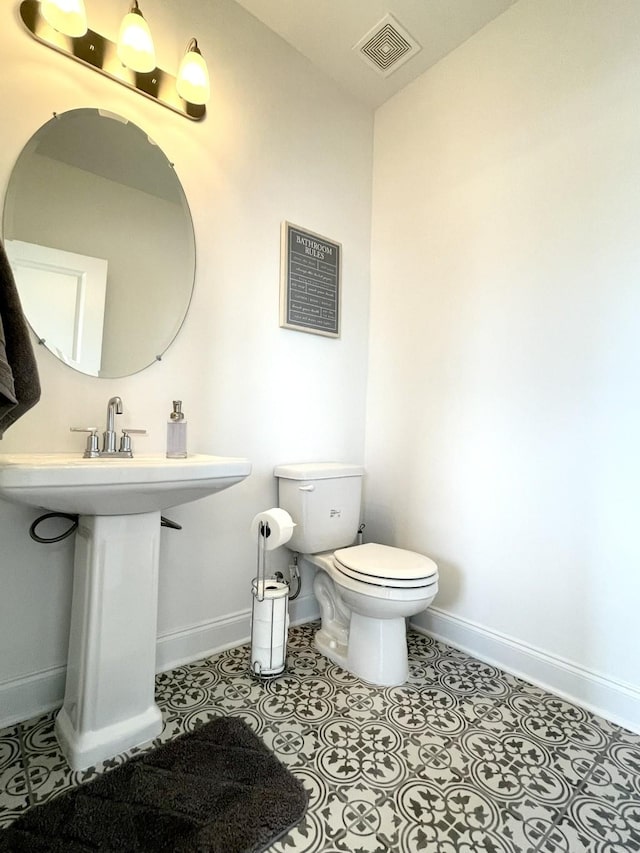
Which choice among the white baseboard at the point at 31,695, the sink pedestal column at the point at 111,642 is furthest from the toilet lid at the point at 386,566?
the white baseboard at the point at 31,695

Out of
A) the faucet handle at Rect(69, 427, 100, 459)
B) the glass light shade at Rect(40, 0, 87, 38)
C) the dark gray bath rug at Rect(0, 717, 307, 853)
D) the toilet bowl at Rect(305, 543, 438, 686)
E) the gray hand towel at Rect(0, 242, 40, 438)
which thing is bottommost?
the dark gray bath rug at Rect(0, 717, 307, 853)

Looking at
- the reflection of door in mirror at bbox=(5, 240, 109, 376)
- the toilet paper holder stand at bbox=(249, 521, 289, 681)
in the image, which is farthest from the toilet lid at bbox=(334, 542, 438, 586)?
the reflection of door in mirror at bbox=(5, 240, 109, 376)

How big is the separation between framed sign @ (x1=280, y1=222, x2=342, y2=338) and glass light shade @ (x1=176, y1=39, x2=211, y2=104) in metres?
0.54

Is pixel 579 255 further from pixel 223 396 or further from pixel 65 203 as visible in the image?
pixel 65 203

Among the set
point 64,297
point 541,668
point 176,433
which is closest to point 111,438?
point 176,433

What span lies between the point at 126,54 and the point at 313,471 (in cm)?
157

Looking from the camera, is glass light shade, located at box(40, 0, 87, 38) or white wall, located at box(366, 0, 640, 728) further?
white wall, located at box(366, 0, 640, 728)

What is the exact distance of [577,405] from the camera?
1.47m

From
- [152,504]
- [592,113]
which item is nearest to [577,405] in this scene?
[592,113]

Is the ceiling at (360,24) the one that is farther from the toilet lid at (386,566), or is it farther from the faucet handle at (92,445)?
the toilet lid at (386,566)

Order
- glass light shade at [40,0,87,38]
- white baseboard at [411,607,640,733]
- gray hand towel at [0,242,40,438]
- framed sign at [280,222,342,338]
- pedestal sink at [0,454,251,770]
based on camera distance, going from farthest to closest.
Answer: framed sign at [280,222,342,338] → white baseboard at [411,607,640,733] → glass light shade at [40,0,87,38] → pedestal sink at [0,454,251,770] → gray hand towel at [0,242,40,438]

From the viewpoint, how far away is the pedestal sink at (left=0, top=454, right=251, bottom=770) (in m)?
1.08

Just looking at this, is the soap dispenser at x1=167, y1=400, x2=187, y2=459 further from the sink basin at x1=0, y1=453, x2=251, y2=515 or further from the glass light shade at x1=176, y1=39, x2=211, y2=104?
the glass light shade at x1=176, y1=39, x2=211, y2=104

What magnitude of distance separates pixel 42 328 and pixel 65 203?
42 centimetres
